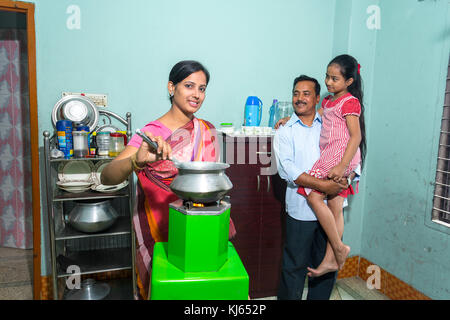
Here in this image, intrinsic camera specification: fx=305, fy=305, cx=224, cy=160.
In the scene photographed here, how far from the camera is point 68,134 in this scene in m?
2.13

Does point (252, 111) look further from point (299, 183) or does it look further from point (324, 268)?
point (324, 268)

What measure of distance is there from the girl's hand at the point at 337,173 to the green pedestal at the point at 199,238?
3.61 ft

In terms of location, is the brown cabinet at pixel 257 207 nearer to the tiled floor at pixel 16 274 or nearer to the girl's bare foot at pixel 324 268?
the girl's bare foot at pixel 324 268

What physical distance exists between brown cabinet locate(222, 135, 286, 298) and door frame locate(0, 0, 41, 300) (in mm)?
1431

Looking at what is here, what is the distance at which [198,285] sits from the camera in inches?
39.8

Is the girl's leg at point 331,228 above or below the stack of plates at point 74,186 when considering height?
below

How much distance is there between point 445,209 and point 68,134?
9.02 ft

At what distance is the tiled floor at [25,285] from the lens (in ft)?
8.32

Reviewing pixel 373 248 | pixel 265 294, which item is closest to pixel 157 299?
pixel 265 294

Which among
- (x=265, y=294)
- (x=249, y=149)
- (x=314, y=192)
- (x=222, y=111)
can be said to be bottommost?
(x=265, y=294)

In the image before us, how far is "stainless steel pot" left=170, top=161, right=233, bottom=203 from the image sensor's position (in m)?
0.98

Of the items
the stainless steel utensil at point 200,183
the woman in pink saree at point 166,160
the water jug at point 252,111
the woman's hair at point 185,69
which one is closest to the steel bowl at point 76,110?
the woman in pink saree at point 166,160

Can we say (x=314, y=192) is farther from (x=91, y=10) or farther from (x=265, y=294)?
(x=91, y=10)

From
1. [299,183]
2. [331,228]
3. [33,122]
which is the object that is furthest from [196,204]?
[33,122]
